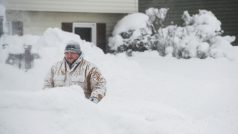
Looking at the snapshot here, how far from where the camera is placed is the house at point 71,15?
16.1 m

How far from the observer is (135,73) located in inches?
510

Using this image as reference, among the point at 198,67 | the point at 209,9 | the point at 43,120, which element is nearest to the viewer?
the point at 43,120

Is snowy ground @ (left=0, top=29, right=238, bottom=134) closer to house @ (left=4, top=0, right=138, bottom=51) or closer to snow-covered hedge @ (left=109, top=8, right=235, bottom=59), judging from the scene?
snow-covered hedge @ (left=109, top=8, right=235, bottom=59)

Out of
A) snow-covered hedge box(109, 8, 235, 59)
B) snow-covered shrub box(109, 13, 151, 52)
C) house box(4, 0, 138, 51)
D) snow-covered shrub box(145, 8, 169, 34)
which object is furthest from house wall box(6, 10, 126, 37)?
snow-covered shrub box(145, 8, 169, 34)

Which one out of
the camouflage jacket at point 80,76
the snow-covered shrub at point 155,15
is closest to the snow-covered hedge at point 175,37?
the snow-covered shrub at point 155,15

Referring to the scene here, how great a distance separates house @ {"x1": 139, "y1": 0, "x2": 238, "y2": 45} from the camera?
61.8ft

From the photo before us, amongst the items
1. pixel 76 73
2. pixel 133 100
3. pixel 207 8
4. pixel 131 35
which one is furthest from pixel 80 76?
pixel 207 8

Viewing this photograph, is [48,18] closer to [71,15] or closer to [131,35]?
[71,15]

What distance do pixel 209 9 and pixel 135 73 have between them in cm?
737

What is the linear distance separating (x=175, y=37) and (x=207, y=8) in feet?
10.2

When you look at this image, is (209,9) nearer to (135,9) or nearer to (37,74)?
(135,9)

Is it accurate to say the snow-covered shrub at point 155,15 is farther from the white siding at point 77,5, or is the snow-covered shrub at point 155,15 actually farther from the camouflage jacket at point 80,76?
the camouflage jacket at point 80,76

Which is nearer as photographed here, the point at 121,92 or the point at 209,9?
the point at 121,92

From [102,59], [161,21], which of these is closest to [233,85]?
[102,59]
